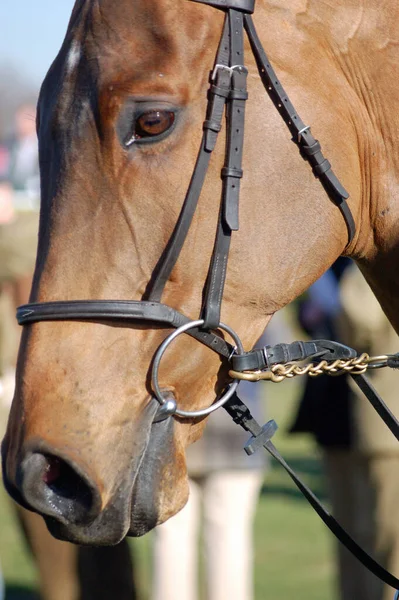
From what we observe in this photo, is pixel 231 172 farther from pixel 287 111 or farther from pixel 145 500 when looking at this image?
pixel 145 500

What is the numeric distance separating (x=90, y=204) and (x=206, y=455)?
291cm

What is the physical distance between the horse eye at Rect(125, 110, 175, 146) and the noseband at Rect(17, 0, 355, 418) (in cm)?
9

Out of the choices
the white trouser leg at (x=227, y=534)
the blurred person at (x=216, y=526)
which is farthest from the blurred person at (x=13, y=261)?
the white trouser leg at (x=227, y=534)

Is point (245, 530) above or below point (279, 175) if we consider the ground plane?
below

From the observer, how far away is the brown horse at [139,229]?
6.55 feet

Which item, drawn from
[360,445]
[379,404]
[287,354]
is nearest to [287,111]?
[287,354]

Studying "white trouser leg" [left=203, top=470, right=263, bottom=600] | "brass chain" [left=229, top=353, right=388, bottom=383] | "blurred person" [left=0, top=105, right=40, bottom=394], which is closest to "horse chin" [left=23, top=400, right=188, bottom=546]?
"brass chain" [left=229, top=353, right=388, bottom=383]

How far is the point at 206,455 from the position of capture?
15.7 ft

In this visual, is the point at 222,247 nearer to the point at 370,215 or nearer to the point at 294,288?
the point at 294,288

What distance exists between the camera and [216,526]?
4801 mm

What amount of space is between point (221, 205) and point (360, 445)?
2.70 meters

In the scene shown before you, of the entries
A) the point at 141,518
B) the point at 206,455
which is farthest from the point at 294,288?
the point at 206,455

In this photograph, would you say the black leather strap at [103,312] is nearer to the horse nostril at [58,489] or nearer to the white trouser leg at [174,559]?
the horse nostril at [58,489]

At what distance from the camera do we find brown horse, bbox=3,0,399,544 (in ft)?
6.55
